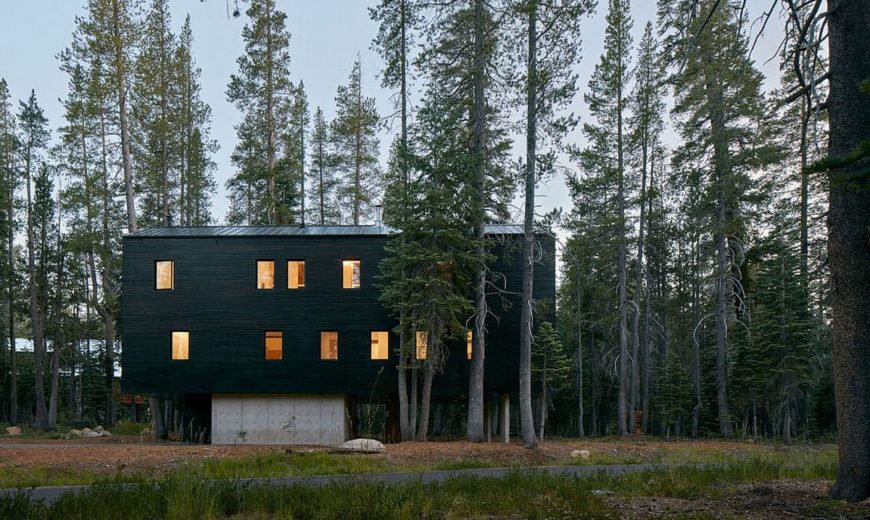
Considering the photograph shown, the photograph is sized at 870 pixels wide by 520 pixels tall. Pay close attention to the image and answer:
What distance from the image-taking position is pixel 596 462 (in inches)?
664

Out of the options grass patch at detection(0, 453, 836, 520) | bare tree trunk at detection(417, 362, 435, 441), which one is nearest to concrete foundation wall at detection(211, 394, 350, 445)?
bare tree trunk at detection(417, 362, 435, 441)

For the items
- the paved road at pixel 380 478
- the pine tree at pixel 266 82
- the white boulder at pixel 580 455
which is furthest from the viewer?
the pine tree at pixel 266 82

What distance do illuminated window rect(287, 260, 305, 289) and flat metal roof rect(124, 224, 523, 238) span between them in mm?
1182

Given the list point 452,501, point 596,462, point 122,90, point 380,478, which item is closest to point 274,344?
point 122,90

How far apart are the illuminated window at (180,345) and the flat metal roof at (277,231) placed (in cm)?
397

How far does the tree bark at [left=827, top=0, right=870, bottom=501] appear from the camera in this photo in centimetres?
775

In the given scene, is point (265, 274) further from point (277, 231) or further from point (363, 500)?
point (363, 500)

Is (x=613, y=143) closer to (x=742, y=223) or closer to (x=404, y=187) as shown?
(x=742, y=223)

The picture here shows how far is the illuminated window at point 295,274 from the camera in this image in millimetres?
25109

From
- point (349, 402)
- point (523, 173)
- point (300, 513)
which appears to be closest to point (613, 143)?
point (523, 173)

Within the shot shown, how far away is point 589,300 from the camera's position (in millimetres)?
42469

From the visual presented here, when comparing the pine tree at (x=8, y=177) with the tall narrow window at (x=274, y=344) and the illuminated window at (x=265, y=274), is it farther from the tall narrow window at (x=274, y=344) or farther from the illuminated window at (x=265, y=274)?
the tall narrow window at (x=274, y=344)

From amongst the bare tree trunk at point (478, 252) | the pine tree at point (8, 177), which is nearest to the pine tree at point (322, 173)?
the pine tree at point (8, 177)

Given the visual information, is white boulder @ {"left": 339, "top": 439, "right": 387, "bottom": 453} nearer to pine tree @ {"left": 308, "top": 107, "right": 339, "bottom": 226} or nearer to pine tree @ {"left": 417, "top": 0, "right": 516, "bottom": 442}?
pine tree @ {"left": 417, "top": 0, "right": 516, "bottom": 442}
